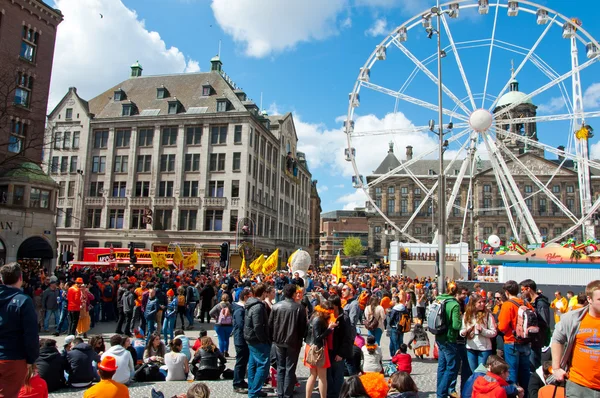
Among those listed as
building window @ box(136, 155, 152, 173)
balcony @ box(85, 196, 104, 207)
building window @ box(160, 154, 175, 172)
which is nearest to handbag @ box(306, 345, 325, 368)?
building window @ box(160, 154, 175, 172)

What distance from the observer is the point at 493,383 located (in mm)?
5836

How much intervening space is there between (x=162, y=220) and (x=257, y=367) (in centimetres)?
4892

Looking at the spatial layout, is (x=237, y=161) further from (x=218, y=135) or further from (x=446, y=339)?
(x=446, y=339)

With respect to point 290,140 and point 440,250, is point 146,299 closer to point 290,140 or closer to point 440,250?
point 440,250

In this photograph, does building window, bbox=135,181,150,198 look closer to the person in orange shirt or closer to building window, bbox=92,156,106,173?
building window, bbox=92,156,106,173

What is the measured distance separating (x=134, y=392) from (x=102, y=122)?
178ft

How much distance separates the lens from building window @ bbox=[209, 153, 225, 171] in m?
54.9

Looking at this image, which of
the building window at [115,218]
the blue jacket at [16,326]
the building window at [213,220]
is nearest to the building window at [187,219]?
the building window at [213,220]

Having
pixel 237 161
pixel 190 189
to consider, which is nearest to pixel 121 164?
pixel 190 189

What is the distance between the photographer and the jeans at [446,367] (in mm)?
7934

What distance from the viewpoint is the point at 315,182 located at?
11206cm

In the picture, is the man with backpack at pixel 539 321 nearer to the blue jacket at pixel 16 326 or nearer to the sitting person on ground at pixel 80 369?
the blue jacket at pixel 16 326

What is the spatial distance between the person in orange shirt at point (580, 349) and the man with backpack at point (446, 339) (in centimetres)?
328

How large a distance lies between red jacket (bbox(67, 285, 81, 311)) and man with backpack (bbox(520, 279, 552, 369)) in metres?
12.1
